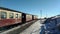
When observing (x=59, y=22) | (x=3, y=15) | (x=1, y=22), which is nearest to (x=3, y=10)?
(x=3, y=15)

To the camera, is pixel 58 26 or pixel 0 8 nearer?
pixel 58 26

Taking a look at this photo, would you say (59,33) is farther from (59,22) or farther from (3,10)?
(3,10)

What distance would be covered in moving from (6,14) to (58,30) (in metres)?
10.8

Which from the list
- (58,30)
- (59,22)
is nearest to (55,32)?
(58,30)

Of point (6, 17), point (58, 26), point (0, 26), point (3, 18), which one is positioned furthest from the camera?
point (6, 17)

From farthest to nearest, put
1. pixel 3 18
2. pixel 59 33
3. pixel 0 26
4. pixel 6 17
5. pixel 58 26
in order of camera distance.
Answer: pixel 6 17, pixel 3 18, pixel 0 26, pixel 58 26, pixel 59 33

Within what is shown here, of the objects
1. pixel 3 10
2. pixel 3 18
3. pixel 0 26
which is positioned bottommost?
pixel 0 26

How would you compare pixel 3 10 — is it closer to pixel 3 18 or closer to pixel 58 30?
pixel 3 18

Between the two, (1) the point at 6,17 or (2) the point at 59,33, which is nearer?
(2) the point at 59,33

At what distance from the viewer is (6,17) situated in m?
14.6

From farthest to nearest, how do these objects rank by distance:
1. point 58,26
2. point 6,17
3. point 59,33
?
1. point 6,17
2. point 58,26
3. point 59,33

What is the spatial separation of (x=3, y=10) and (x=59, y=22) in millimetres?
9886

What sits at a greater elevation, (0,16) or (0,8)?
(0,8)

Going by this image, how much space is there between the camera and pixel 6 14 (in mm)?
14672
